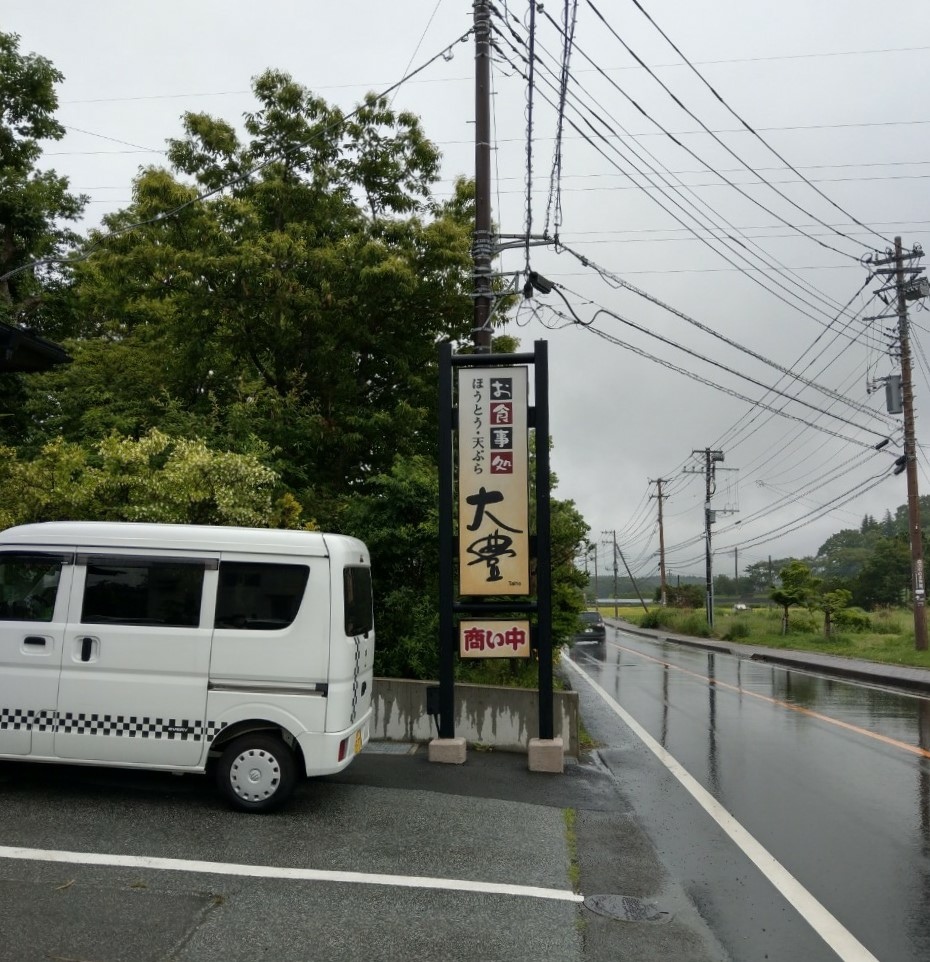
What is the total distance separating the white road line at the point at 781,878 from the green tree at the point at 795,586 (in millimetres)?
Answer: 27138

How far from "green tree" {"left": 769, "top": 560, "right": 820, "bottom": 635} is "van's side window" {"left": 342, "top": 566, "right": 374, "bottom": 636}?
3057cm

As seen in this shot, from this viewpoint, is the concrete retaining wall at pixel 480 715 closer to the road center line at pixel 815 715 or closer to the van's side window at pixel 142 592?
the van's side window at pixel 142 592

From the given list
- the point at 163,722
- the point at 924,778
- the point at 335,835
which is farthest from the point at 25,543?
the point at 924,778

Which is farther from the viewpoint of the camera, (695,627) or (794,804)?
(695,627)

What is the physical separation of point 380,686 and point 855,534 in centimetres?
12674

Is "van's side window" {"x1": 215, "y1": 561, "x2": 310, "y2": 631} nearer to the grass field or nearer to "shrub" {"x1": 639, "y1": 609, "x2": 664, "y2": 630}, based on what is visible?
the grass field

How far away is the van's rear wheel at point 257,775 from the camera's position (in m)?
6.36

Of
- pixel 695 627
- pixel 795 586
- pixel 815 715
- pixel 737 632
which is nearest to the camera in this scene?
pixel 815 715

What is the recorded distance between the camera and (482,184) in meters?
10.6

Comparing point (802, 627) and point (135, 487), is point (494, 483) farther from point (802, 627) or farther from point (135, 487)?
point (802, 627)

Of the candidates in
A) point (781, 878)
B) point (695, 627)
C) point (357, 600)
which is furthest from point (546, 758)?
point (695, 627)

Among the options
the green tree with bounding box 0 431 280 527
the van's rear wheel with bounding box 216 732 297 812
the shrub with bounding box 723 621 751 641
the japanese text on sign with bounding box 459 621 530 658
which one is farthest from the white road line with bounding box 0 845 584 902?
the shrub with bounding box 723 621 751 641

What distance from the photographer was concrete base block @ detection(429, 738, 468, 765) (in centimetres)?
841

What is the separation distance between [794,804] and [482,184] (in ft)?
25.7
